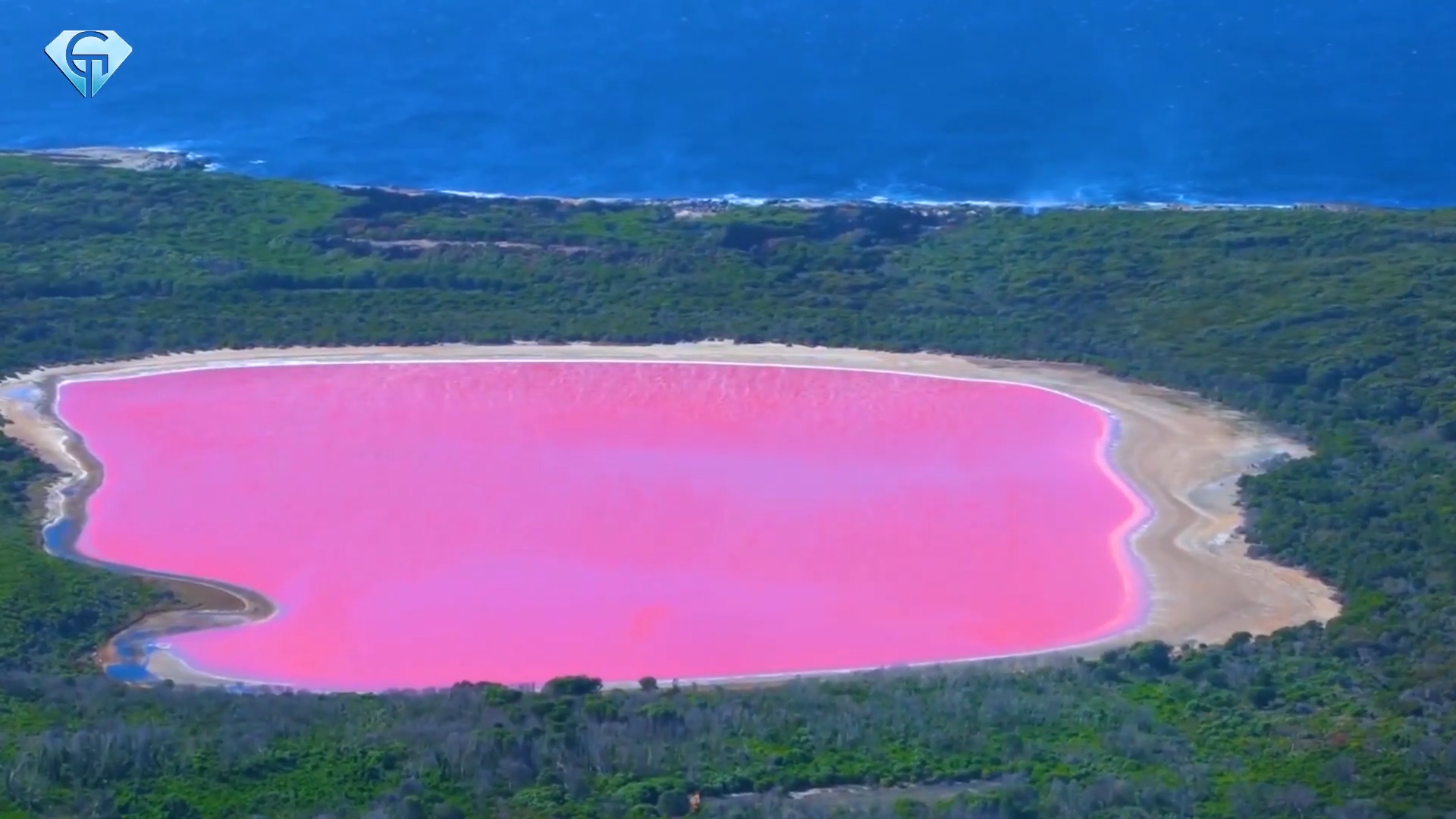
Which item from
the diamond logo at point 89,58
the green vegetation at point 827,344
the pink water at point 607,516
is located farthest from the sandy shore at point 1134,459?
the diamond logo at point 89,58

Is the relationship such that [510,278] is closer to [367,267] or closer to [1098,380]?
[367,267]

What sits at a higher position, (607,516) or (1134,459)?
(1134,459)

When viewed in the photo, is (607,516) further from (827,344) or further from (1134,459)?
(827,344)

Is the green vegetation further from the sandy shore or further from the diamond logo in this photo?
the diamond logo

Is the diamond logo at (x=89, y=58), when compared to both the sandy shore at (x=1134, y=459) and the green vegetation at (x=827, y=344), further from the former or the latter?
the sandy shore at (x=1134, y=459)

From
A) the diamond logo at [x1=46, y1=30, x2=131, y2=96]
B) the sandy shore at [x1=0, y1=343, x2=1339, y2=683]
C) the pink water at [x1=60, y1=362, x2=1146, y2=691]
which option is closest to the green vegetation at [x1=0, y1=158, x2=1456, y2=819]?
the sandy shore at [x1=0, y1=343, x2=1339, y2=683]

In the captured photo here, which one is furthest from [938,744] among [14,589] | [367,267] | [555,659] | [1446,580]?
[367,267]

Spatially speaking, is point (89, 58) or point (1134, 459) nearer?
point (1134, 459)

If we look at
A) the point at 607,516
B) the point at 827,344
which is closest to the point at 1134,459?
the point at 827,344
